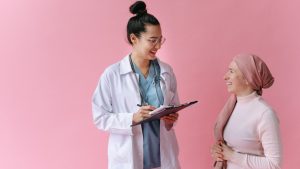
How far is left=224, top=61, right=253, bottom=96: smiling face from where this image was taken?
1.59m

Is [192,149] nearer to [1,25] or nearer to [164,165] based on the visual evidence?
[164,165]

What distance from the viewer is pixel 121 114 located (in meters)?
1.70

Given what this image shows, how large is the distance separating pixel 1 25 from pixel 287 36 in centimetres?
155

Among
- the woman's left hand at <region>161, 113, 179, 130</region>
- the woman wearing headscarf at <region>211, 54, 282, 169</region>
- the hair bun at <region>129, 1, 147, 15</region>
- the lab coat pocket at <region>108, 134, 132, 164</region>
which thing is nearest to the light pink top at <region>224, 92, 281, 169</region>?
the woman wearing headscarf at <region>211, 54, 282, 169</region>

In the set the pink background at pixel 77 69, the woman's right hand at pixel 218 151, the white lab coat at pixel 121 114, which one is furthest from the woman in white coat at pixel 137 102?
the pink background at pixel 77 69

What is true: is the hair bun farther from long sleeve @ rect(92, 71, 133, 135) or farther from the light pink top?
the light pink top

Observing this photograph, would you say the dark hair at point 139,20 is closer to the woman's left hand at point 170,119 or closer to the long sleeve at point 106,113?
the long sleeve at point 106,113

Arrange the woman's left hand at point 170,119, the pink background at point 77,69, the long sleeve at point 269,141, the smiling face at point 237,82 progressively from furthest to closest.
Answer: the pink background at point 77,69 < the woman's left hand at point 170,119 < the smiling face at point 237,82 < the long sleeve at point 269,141

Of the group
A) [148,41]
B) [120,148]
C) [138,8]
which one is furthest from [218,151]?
[138,8]

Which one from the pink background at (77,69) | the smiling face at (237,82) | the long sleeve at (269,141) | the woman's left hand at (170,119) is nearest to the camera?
the long sleeve at (269,141)

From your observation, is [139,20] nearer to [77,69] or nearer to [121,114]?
[121,114]

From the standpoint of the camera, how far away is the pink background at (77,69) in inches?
87.7

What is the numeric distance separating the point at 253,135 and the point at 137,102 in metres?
0.49

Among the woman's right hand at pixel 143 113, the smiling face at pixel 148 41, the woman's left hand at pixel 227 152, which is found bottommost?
the woman's left hand at pixel 227 152
